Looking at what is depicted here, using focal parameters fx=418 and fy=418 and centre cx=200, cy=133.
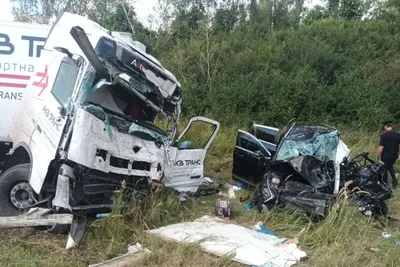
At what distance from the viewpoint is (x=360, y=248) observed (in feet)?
17.0

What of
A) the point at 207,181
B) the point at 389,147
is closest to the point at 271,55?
the point at 389,147

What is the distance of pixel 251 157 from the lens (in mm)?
7723

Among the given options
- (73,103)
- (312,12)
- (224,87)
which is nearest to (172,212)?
(73,103)

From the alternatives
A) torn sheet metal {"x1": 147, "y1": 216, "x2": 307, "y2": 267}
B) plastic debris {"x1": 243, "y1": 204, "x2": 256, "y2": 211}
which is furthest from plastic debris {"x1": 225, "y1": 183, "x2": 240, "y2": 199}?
torn sheet metal {"x1": 147, "y1": 216, "x2": 307, "y2": 267}

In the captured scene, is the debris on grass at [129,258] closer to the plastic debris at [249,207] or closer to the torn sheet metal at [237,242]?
the torn sheet metal at [237,242]

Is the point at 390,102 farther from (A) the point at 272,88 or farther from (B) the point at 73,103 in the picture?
(B) the point at 73,103

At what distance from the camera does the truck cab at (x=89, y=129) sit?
4.94 meters

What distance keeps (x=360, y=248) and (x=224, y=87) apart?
36.1ft

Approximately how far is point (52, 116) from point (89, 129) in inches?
24.8

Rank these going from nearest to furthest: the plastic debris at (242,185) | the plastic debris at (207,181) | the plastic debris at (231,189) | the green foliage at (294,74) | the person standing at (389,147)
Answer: the plastic debris at (231,189)
the plastic debris at (242,185)
the plastic debris at (207,181)
the person standing at (389,147)
the green foliage at (294,74)

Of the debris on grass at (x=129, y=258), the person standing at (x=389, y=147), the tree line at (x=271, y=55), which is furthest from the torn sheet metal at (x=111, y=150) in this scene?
the tree line at (x=271, y=55)

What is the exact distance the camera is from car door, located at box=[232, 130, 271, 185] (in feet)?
24.7

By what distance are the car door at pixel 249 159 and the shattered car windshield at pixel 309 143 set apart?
412mm

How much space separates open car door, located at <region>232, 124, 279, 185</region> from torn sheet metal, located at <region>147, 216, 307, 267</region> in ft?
6.01
